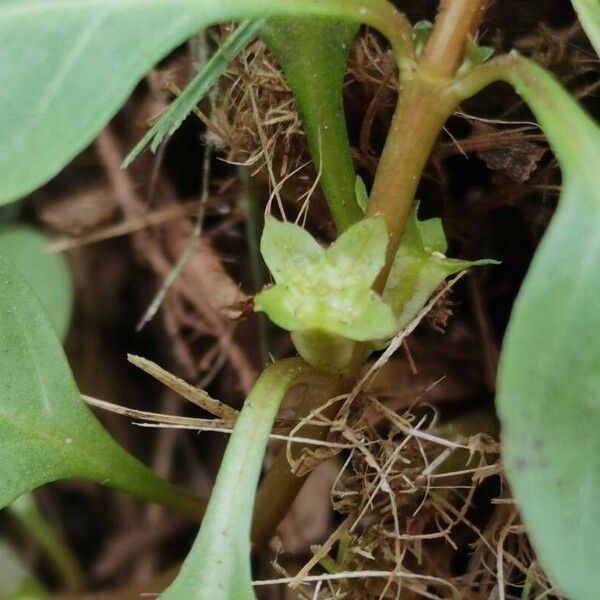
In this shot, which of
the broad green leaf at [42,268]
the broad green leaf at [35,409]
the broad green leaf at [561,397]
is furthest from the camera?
the broad green leaf at [42,268]

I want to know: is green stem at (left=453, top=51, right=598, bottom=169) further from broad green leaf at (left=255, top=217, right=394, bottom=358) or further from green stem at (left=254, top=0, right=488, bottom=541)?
broad green leaf at (left=255, top=217, right=394, bottom=358)

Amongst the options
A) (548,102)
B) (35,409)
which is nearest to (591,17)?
(548,102)

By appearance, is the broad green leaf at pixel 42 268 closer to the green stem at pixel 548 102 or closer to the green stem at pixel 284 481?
the green stem at pixel 284 481

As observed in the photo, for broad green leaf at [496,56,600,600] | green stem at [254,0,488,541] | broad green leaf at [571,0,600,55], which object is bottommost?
broad green leaf at [496,56,600,600]

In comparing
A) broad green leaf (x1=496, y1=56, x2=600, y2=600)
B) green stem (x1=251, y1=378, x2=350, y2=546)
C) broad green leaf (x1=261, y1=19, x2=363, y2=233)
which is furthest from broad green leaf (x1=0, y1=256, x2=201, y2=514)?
broad green leaf (x1=496, y1=56, x2=600, y2=600)

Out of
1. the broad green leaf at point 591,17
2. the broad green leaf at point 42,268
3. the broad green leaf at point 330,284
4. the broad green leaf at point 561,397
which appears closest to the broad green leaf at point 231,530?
the broad green leaf at point 330,284

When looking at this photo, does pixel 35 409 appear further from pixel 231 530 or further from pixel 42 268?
pixel 42 268
